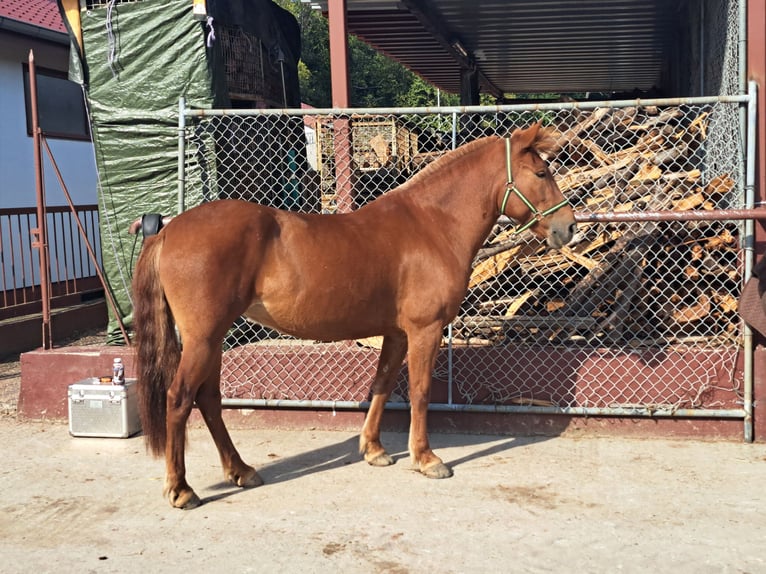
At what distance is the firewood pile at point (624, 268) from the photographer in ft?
20.5

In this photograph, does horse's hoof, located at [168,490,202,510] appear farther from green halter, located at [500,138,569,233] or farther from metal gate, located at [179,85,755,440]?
green halter, located at [500,138,569,233]

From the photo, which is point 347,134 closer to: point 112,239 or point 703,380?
point 112,239

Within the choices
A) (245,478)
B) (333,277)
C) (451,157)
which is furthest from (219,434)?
(451,157)

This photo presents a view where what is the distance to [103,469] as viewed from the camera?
17.8 ft

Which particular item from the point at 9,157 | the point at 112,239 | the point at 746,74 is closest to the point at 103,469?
the point at 112,239

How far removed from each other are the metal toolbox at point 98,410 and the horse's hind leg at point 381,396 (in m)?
1.84

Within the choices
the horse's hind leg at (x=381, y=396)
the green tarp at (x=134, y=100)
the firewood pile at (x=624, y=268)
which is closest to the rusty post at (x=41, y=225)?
the green tarp at (x=134, y=100)

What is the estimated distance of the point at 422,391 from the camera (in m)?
5.27

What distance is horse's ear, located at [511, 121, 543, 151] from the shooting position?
514 centimetres

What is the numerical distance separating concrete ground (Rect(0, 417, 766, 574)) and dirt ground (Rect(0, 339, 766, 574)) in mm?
12

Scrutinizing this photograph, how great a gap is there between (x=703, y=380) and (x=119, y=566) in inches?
158

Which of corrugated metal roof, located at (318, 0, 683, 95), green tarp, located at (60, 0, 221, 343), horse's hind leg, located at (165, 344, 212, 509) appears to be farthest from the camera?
corrugated metal roof, located at (318, 0, 683, 95)

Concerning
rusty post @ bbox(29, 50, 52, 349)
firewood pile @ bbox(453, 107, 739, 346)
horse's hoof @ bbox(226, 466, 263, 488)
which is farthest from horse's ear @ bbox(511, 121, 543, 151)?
rusty post @ bbox(29, 50, 52, 349)

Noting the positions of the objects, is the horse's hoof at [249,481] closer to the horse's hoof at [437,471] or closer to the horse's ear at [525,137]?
the horse's hoof at [437,471]
